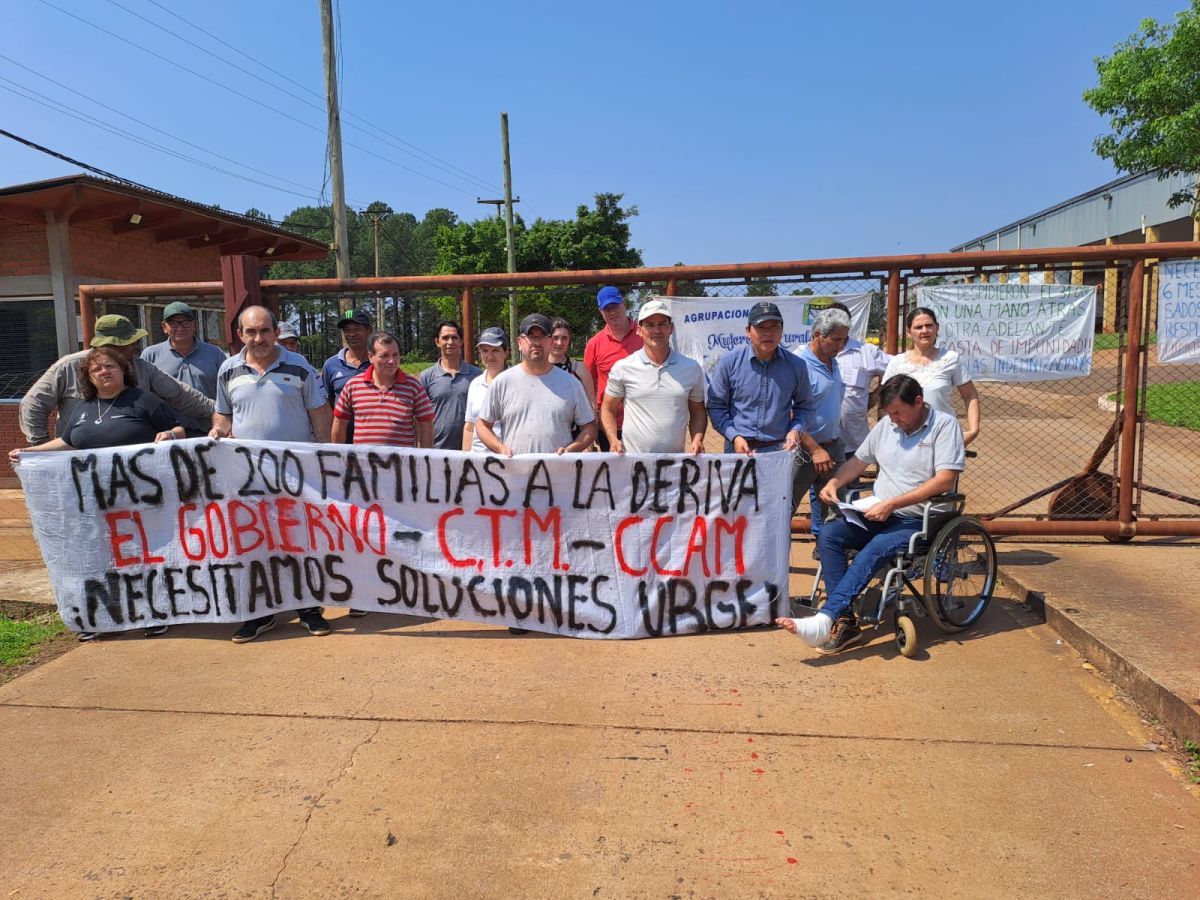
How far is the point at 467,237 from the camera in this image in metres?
40.8

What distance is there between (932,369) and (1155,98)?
52.0ft

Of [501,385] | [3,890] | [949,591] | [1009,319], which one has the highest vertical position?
[1009,319]

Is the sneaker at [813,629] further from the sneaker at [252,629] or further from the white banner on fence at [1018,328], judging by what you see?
the sneaker at [252,629]

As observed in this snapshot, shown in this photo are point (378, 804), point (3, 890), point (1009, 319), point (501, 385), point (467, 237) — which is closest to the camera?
point (3, 890)

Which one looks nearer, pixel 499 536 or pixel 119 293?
pixel 499 536

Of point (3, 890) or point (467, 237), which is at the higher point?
point (467, 237)

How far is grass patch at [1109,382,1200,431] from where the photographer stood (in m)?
13.7

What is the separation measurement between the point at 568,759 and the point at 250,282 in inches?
175

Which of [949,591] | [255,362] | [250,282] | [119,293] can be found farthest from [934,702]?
[119,293]

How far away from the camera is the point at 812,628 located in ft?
13.4

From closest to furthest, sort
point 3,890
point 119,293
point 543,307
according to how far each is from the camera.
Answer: point 3,890, point 119,293, point 543,307

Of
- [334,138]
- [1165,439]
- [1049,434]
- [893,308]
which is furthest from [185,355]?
[1165,439]

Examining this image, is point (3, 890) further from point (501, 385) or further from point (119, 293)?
point (119, 293)

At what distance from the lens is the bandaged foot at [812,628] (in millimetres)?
4090
